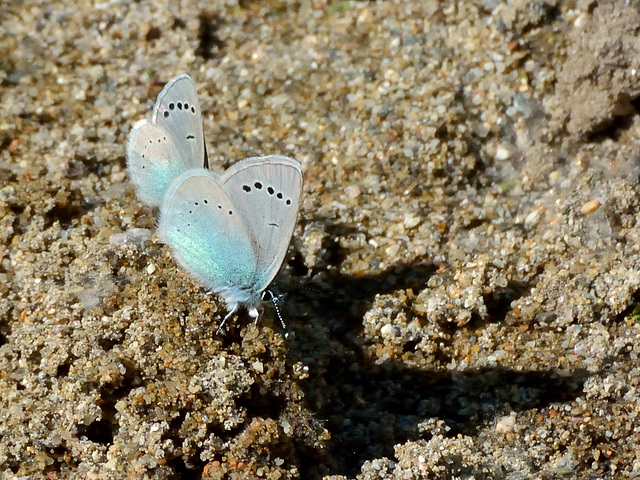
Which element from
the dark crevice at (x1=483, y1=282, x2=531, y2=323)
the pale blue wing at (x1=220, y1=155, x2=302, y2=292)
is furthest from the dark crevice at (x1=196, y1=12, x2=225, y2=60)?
the dark crevice at (x1=483, y1=282, x2=531, y2=323)

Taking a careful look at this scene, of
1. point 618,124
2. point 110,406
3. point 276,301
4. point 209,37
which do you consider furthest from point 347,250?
point 209,37

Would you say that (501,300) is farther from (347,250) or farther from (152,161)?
(152,161)

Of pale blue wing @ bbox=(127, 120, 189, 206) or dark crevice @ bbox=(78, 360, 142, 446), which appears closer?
dark crevice @ bbox=(78, 360, 142, 446)

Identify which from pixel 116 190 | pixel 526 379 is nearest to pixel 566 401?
pixel 526 379

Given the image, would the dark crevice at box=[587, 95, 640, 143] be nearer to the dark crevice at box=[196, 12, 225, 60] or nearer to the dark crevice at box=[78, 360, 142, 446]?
the dark crevice at box=[196, 12, 225, 60]

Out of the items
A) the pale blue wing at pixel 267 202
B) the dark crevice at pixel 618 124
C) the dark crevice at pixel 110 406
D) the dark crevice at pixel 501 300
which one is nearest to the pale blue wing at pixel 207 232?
the pale blue wing at pixel 267 202

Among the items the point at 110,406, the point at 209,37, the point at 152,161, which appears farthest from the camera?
the point at 209,37
